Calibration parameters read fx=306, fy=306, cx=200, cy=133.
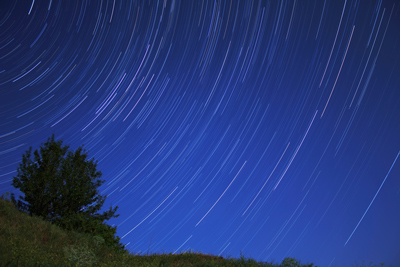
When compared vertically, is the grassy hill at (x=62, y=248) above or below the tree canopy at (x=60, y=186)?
below

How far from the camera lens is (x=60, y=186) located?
1948 cm

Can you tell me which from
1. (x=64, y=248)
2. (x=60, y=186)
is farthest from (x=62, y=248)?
(x=60, y=186)

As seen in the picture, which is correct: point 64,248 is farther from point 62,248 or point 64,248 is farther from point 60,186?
point 60,186

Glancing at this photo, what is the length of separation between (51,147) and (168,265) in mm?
13356

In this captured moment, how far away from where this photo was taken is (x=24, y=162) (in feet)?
64.1

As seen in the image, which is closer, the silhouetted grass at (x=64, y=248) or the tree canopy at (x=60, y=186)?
the silhouetted grass at (x=64, y=248)

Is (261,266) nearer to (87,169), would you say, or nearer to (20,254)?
(20,254)

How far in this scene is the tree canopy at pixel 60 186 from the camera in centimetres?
1864

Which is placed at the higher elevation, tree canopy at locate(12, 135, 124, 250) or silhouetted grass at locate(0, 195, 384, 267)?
tree canopy at locate(12, 135, 124, 250)

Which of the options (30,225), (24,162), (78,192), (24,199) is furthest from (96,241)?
(24,162)

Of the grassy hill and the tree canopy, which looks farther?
the tree canopy

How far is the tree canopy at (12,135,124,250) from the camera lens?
18641 millimetres

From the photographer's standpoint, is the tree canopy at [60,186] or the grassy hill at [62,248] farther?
the tree canopy at [60,186]

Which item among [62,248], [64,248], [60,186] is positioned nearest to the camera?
[64,248]
